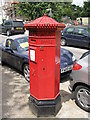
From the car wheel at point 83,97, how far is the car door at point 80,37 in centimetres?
680

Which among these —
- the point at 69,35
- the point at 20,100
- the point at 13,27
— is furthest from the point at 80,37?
the point at 13,27

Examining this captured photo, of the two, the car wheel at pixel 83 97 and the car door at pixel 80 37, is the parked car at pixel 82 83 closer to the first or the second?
the car wheel at pixel 83 97

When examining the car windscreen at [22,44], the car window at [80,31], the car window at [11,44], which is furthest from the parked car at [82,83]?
the car window at [80,31]

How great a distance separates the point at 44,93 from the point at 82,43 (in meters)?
7.44

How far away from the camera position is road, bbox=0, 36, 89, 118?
316cm

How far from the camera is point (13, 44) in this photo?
5.54 m

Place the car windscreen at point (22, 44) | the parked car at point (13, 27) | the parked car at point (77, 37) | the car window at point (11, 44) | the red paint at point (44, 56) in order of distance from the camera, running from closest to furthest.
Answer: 1. the red paint at point (44, 56)
2. the car windscreen at point (22, 44)
3. the car window at point (11, 44)
4. the parked car at point (77, 37)
5. the parked car at point (13, 27)

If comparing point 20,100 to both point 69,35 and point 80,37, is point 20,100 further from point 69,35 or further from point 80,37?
point 69,35

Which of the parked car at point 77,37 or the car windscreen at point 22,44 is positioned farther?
the parked car at point 77,37

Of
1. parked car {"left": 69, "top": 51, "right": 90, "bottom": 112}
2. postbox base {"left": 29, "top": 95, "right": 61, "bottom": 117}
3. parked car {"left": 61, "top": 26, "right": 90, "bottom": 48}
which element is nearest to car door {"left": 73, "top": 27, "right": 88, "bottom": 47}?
parked car {"left": 61, "top": 26, "right": 90, "bottom": 48}

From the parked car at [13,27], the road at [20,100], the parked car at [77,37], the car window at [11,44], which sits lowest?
the road at [20,100]

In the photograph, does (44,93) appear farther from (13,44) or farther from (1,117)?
(13,44)

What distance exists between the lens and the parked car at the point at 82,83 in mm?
3110

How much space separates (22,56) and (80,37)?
593 cm
